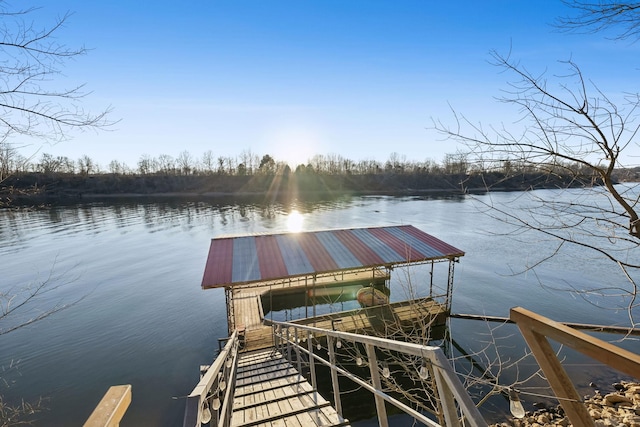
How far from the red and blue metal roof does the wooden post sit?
9.73 meters

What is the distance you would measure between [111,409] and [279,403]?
12.6ft

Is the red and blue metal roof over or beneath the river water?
over

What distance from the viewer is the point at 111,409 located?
1904mm

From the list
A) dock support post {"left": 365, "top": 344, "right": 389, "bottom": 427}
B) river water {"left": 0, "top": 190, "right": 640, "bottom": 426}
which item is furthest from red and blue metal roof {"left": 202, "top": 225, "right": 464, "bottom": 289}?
dock support post {"left": 365, "top": 344, "right": 389, "bottom": 427}

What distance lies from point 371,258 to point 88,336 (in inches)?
603

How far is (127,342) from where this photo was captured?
15062 millimetres

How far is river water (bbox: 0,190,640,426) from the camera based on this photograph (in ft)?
39.3

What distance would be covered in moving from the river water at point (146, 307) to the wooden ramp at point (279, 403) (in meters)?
3.87

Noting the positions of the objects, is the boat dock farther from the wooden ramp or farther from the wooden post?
the wooden post

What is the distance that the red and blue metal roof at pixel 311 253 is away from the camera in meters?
12.3

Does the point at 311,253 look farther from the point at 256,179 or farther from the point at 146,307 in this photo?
the point at 256,179

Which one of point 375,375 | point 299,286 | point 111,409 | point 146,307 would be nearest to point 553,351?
point 375,375

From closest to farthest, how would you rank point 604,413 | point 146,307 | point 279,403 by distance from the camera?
point 279,403 < point 604,413 < point 146,307

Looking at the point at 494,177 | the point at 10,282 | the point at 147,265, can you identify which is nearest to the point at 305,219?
the point at 147,265
